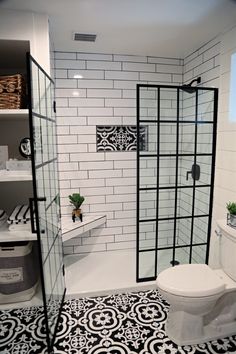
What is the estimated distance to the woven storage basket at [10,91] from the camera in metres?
1.61

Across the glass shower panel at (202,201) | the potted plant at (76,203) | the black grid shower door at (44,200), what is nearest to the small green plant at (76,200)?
the potted plant at (76,203)

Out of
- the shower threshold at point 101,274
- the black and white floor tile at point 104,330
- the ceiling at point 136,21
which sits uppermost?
the ceiling at point 136,21

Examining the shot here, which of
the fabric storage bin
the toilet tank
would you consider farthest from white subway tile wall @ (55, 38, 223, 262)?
the fabric storage bin

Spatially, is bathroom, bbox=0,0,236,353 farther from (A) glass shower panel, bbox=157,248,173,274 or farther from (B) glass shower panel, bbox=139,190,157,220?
(B) glass shower panel, bbox=139,190,157,220

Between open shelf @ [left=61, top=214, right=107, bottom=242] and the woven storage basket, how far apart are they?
1191 mm

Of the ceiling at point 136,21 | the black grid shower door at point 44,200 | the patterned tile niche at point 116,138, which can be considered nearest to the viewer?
the black grid shower door at point 44,200

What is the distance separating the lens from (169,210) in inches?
88.5

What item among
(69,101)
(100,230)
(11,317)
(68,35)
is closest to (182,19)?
(68,35)

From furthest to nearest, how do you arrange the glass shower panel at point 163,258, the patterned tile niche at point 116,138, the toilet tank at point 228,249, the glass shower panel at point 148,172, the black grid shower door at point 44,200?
the patterned tile niche at point 116,138 < the glass shower panel at point 163,258 < the glass shower panel at point 148,172 < the toilet tank at point 228,249 < the black grid shower door at point 44,200

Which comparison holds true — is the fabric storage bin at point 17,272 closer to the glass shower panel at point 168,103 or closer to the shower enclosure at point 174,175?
the shower enclosure at point 174,175

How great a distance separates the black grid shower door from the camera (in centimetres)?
131

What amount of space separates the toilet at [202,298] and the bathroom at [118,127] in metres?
0.13

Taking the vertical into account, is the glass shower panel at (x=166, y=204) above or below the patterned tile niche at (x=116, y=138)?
below

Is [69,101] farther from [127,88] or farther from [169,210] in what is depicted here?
[169,210]
